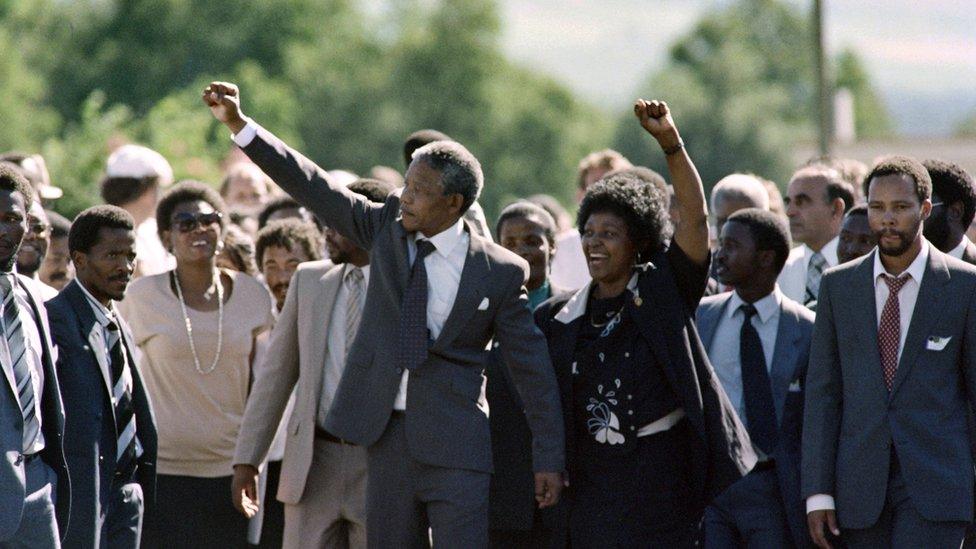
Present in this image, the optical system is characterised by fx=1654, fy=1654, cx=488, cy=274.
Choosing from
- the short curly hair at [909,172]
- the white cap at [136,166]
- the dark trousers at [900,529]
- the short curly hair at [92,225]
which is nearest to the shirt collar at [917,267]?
the short curly hair at [909,172]

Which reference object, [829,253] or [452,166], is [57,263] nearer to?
[452,166]

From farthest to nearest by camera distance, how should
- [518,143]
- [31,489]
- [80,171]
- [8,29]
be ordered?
[518,143]
[8,29]
[80,171]
[31,489]

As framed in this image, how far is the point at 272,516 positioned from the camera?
9562mm

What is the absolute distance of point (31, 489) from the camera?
6.84 metres

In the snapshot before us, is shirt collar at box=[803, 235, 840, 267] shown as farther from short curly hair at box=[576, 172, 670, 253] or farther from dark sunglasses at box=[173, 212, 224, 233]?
dark sunglasses at box=[173, 212, 224, 233]

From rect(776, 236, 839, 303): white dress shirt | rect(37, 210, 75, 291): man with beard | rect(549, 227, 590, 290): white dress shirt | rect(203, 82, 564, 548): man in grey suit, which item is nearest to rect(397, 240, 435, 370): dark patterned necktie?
rect(203, 82, 564, 548): man in grey suit

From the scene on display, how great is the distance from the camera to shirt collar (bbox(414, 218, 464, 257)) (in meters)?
7.45

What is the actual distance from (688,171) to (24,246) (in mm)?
3710

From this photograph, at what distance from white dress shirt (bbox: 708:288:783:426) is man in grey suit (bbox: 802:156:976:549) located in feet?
3.12

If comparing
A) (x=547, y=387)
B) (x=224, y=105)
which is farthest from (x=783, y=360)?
(x=224, y=105)

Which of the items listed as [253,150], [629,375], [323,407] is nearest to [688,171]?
[629,375]

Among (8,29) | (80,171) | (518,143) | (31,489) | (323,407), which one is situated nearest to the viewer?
(31,489)

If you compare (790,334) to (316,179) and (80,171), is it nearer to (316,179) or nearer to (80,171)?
(316,179)

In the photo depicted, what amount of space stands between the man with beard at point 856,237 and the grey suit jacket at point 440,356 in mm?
2314
